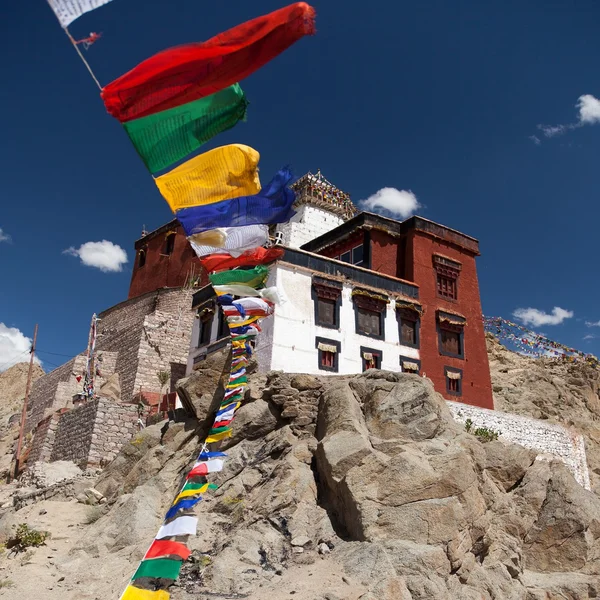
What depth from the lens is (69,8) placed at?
29.4 ft

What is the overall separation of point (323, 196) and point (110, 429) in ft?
81.8

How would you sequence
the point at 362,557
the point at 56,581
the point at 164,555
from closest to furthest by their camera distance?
the point at 164,555 < the point at 362,557 < the point at 56,581

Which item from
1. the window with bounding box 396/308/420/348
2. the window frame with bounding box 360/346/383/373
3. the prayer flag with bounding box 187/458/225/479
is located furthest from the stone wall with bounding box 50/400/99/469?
the prayer flag with bounding box 187/458/225/479

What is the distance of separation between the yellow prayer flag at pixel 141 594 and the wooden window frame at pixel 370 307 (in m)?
17.0

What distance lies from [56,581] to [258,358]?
11.0m

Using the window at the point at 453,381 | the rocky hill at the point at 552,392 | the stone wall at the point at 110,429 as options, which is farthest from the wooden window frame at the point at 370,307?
the stone wall at the point at 110,429

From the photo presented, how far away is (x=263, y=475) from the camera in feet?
63.1

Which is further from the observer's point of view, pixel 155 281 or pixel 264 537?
pixel 155 281

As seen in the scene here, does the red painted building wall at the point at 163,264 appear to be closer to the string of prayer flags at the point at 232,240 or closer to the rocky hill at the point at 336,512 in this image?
the rocky hill at the point at 336,512

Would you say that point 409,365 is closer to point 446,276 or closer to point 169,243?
point 446,276

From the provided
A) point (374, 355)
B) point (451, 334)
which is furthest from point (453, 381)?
point (374, 355)

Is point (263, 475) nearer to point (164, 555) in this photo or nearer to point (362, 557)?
point (362, 557)

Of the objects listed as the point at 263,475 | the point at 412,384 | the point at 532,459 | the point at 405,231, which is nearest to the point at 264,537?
the point at 263,475

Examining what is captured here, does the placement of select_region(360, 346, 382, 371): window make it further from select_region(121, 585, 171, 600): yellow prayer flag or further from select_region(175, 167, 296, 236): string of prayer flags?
select_region(121, 585, 171, 600): yellow prayer flag
